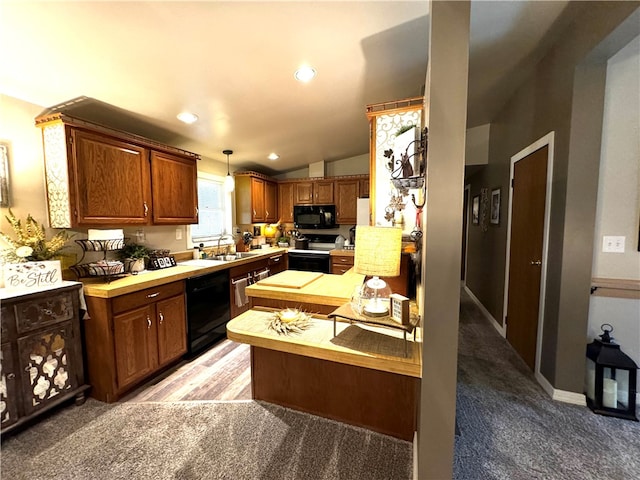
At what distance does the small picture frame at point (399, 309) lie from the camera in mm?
1190

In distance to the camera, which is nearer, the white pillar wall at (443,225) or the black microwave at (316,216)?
the white pillar wall at (443,225)

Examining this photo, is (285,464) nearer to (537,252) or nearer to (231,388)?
(231,388)

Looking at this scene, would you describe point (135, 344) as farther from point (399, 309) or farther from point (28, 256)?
point (399, 309)

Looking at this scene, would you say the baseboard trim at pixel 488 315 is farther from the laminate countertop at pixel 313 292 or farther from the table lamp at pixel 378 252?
the table lamp at pixel 378 252

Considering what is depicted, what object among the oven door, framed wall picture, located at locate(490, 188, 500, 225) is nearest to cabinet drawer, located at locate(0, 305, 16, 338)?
the oven door

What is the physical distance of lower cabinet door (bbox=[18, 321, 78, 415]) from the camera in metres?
1.65

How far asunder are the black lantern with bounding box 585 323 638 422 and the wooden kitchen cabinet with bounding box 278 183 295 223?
413 centimetres

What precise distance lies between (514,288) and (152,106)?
12.8 ft

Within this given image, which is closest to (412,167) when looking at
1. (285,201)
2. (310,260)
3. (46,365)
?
(46,365)

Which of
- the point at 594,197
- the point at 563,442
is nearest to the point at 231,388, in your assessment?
the point at 563,442

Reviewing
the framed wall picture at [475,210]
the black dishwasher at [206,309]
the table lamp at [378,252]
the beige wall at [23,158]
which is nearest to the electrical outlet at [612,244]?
the table lamp at [378,252]

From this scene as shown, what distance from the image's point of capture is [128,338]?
2.01 metres

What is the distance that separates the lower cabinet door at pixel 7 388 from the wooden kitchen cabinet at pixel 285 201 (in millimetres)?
3707

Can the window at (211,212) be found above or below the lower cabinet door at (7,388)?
above
